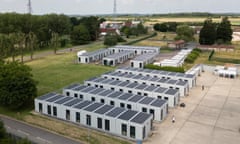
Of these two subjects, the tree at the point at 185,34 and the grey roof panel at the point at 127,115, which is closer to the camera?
the grey roof panel at the point at 127,115

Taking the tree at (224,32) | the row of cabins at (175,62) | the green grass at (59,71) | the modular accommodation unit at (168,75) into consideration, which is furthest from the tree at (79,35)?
the tree at (224,32)

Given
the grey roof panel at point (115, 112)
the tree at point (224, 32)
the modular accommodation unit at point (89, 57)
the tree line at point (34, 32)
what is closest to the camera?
the grey roof panel at point (115, 112)

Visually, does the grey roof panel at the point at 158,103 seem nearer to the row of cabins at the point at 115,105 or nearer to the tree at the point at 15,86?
the row of cabins at the point at 115,105

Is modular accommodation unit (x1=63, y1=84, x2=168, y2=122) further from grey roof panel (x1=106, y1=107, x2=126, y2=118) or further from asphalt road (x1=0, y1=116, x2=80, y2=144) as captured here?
asphalt road (x1=0, y1=116, x2=80, y2=144)

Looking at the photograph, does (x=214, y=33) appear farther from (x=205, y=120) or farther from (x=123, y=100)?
(x=123, y=100)

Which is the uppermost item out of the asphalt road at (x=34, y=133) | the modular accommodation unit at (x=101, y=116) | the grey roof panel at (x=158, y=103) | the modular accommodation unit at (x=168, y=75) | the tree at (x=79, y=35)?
the tree at (x=79, y=35)

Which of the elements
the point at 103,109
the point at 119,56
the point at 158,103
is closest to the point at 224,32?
the point at 119,56

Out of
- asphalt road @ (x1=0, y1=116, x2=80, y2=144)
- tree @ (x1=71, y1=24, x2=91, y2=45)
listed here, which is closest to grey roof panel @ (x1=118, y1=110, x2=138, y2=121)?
asphalt road @ (x1=0, y1=116, x2=80, y2=144)

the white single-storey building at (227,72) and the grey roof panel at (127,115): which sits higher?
the white single-storey building at (227,72)
